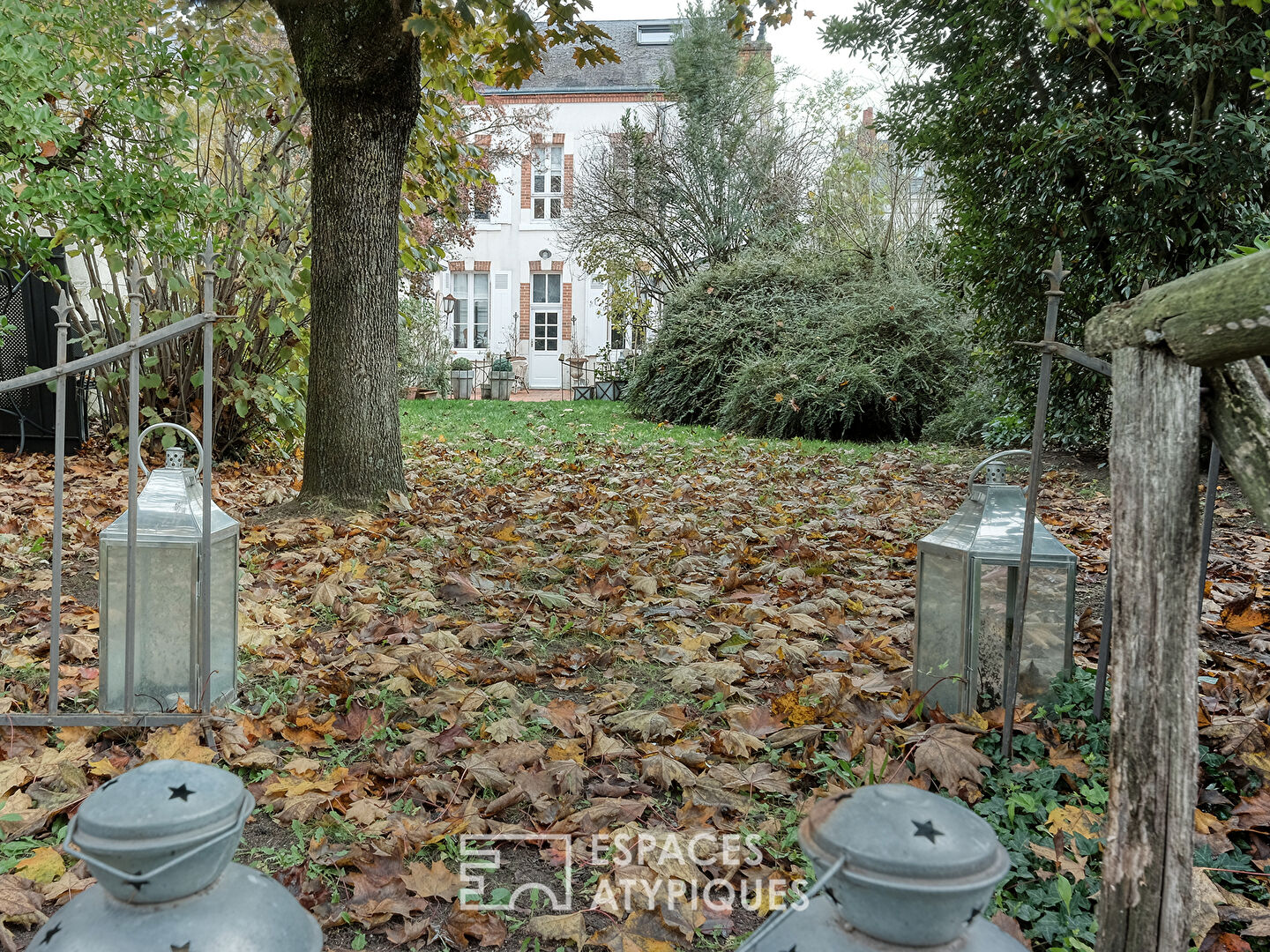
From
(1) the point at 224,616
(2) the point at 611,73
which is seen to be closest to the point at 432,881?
(1) the point at 224,616

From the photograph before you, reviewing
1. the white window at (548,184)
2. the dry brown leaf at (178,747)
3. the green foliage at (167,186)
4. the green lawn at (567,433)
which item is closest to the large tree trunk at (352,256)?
the green foliage at (167,186)

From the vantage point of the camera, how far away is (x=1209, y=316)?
1.28 meters

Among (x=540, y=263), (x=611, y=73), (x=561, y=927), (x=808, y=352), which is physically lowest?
(x=561, y=927)

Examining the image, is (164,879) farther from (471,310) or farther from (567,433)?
(471,310)

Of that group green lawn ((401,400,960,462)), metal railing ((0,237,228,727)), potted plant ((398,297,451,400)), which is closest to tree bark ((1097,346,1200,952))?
metal railing ((0,237,228,727))

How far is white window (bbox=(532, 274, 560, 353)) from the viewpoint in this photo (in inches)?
1133

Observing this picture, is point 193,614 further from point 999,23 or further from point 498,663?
point 999,23

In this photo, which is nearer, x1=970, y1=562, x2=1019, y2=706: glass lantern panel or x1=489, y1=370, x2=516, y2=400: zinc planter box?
x1=970, y1=562, x2=1019, y2=706: glass lantern panel

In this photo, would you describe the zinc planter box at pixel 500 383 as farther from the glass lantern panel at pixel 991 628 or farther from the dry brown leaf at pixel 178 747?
the glass lantern panel at pixel 991 628

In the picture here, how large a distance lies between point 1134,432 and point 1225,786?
1425mm

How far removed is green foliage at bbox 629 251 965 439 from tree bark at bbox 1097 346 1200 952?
9.94 meters

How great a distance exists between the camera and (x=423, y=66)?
25.1 ft

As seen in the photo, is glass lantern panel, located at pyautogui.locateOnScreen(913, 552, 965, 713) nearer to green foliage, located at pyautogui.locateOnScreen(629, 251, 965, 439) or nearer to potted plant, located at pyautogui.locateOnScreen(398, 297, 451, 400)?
green foliage, located at pyautogui.locateOnScreen(629, 251, 965, 439)

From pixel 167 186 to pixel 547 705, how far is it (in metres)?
5.63
